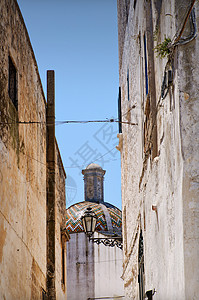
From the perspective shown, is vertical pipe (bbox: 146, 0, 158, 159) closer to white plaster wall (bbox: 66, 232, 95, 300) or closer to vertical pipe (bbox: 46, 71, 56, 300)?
vertical pipe (bbox: 46, 71, 56, 300)

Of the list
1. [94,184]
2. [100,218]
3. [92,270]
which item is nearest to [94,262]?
[92,270]

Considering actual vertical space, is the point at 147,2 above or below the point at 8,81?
above

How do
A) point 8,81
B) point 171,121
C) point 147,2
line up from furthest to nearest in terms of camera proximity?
1. point 8,81
2. point 147,2
3. point 171,121

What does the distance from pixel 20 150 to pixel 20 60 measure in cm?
162

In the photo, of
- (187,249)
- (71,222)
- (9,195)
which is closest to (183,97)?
(187,249)

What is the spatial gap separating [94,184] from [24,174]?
3351 centimetres

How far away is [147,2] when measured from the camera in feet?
27.5

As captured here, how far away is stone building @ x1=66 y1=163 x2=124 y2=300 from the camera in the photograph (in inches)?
1236

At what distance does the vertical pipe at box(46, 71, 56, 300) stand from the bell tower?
28.5 metres

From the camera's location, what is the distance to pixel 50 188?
14.4 m

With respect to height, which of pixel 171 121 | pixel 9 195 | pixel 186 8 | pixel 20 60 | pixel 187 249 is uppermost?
pixel 20 60

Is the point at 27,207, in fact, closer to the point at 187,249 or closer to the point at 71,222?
the point at 187,249

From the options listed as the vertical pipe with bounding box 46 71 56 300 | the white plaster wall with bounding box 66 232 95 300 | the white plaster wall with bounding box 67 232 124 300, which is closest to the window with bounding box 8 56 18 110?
the vertical pipe with bounding box 46 71 56 300

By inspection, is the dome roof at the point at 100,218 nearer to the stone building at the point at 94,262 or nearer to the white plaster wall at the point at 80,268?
the stone building at the point at 94,262
